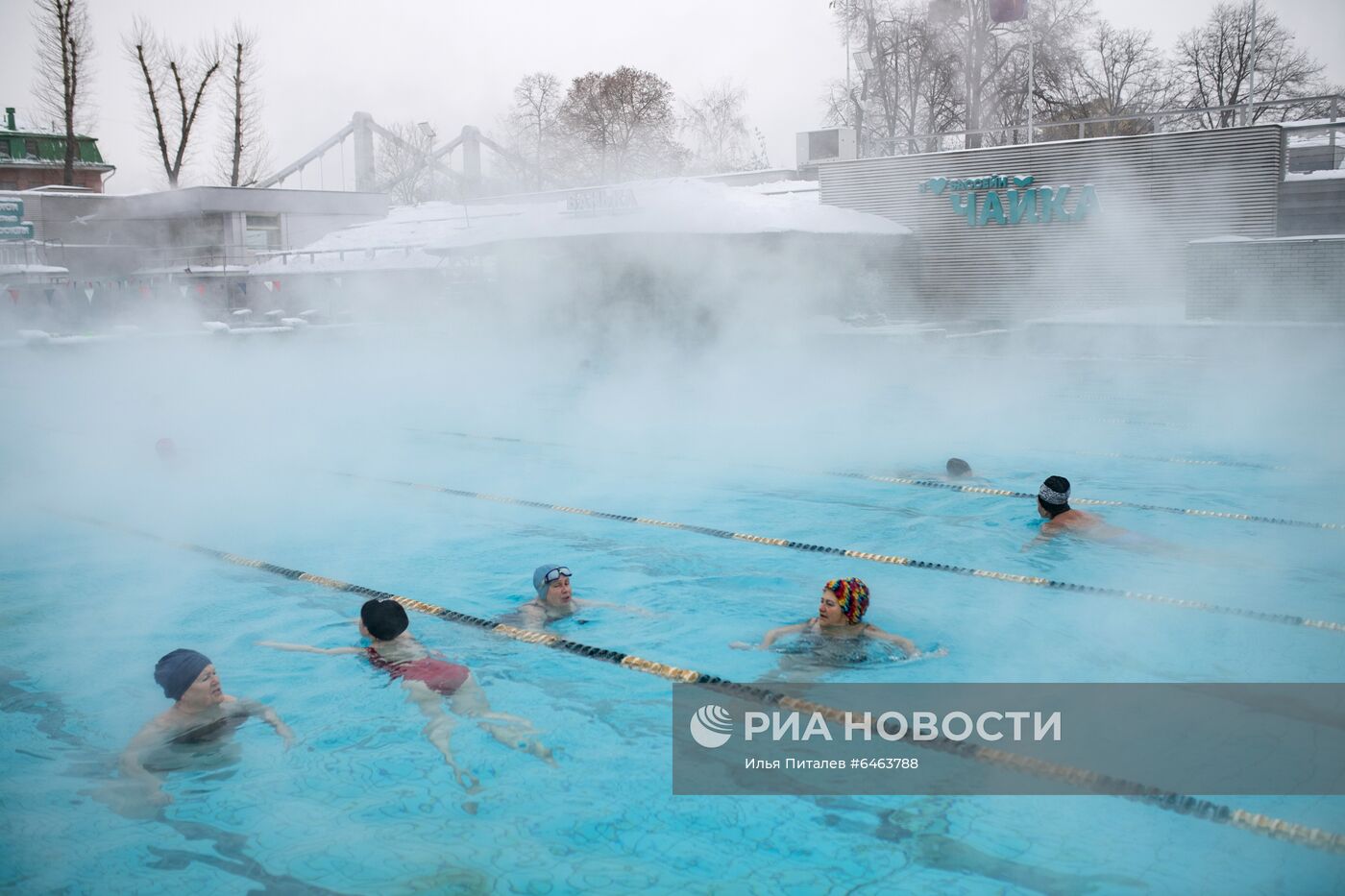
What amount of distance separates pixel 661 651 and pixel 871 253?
600 inches

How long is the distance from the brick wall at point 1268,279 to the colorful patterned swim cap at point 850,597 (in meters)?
10.5

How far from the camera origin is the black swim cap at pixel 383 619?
4.46 m

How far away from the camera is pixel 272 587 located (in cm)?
574

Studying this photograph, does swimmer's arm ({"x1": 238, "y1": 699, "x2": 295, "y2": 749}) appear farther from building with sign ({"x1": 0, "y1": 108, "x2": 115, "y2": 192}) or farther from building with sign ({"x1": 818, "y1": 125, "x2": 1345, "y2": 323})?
building with sign ({"x1": 0, "y1": 108, "x2": 115, "y2": 192})

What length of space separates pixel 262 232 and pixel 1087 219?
24.4 m

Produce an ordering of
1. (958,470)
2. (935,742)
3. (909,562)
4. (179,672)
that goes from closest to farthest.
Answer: (935,742), (179,672), (909,562), (958,470)

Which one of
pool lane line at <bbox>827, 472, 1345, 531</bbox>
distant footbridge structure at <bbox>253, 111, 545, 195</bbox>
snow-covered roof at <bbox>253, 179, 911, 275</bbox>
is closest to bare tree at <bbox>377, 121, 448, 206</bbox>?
distant footbridge structure at <bbox>253, 111, 545, 195</bbox>

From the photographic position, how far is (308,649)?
4.67m

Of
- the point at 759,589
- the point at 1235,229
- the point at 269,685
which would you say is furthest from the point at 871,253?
the point at 269,685

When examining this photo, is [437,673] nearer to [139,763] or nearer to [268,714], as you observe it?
[268,714]

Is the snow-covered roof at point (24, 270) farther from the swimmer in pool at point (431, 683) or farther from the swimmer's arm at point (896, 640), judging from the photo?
the swimmer's arm at point (896, 640)

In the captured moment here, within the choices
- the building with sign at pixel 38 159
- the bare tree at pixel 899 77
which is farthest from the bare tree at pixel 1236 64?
the building with sign at pixel 38 159

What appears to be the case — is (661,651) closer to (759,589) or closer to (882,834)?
(759,589)

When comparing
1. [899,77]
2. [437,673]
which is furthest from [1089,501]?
[899,77]
